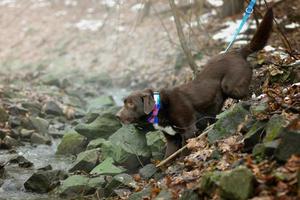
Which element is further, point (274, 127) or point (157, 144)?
point (157, 144)

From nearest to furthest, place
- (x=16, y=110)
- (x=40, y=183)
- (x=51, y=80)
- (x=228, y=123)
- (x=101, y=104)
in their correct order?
(x=228, y=123) → (x=40, y=183) → (x=16, y=110) → (x=101, y=104) → (x=51, y=80)

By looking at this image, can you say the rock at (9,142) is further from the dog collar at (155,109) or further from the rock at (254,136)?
the rock at (254,136)

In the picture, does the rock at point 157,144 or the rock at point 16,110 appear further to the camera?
the rock at point 16,110

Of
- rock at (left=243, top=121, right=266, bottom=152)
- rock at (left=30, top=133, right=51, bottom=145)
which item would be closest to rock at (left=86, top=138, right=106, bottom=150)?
rock at (left=30, top=133, right=51, bottom=145)

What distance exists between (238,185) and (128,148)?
3745mm

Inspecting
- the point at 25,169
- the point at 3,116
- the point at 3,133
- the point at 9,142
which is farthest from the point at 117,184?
the point at 3,116

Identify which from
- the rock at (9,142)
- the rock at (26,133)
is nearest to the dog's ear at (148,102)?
the rock at (9,142)

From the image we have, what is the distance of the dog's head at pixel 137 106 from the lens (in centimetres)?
769

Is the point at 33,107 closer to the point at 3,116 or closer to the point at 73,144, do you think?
the point at 3,116

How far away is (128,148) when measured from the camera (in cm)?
855

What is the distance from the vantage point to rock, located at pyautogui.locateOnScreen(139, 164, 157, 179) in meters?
7.61

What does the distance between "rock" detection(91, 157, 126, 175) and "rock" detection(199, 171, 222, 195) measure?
2591mm

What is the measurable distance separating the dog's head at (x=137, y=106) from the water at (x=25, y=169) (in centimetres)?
158

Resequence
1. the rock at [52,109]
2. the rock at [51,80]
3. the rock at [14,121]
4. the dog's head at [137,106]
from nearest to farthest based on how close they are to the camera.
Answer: the dog's head at [137,106] < the rock at [14,121] < the rock at [52,109] < the rock at [51,80]
